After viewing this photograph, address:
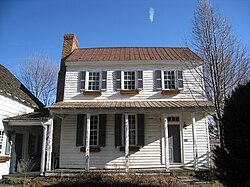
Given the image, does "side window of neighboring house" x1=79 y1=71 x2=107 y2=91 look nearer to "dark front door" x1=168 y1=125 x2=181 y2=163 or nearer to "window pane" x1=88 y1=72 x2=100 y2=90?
"window pane" x1=88 y1=72 x2=100 y2=90

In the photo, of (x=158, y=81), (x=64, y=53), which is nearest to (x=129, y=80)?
(x=158, y=81)

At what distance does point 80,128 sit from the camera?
1226 centimetres

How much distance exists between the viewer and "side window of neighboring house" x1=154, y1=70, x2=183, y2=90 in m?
13.0

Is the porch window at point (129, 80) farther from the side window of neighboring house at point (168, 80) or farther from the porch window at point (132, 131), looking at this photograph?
the porch window at point (132, 131)

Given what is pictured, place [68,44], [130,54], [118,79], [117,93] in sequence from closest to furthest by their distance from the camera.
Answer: [117,93], [118,79], [130,54], [68,44]

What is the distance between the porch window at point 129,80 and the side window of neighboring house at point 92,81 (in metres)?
0.89

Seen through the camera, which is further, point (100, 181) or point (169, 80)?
point (169, 80)

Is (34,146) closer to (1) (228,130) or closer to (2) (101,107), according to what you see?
(2) (101,107)

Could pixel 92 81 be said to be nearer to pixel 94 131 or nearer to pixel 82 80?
pixel 82 80

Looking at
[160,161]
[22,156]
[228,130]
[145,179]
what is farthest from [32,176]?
[228,130]

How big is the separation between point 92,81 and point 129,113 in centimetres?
328

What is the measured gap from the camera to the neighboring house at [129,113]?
11234 millimetres

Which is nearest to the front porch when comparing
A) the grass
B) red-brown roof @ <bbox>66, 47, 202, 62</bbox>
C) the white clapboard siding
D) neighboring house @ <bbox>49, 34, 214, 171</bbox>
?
neighboring house @ <bbox>49, 34, 214, 171</bbox>

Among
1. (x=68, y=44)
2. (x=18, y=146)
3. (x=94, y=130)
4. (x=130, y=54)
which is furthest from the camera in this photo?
(x=68, y=44)
